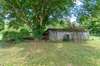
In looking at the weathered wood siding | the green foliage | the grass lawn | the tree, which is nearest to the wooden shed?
the weathered wood siding

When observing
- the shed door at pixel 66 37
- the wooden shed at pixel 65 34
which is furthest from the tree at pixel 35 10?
the shed door at pixel 66 37

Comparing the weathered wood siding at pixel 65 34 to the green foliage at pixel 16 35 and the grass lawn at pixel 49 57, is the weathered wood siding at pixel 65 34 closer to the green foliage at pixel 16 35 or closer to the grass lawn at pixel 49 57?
the green foliage at pixel 16 35

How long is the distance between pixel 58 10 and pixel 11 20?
6648 mm

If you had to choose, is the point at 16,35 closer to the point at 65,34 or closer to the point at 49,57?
the point at 65,34

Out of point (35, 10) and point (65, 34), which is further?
point (65, 34)

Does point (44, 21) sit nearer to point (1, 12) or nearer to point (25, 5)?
point (25, 5)

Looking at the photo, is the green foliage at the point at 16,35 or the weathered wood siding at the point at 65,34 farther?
the weathered wood siding at the point at 65,34

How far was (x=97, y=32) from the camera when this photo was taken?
3575cm

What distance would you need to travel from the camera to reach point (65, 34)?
27.1 meters

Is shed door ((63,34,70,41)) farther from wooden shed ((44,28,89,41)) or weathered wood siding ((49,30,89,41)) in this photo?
weathered wood siding ((49,30,89,41))

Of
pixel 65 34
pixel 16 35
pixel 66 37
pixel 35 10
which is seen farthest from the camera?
pixel 66 37

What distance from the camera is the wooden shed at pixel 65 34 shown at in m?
26.9

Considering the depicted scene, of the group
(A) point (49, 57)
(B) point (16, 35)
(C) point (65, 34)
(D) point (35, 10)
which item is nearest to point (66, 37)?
(C) point (65, 34)

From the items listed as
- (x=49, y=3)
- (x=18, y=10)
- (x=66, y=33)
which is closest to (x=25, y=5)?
(x=18, y=10)
